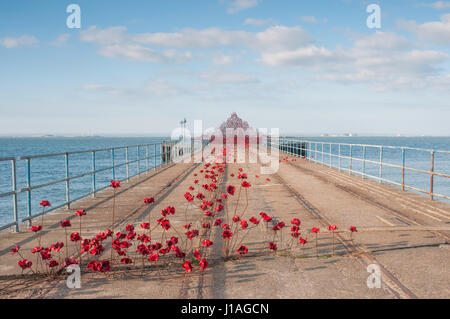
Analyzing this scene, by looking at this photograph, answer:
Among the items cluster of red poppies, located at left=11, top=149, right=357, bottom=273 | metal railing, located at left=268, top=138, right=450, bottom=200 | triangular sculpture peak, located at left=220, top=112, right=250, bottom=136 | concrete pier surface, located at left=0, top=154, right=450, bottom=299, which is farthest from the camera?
triangular sculpture peak, located at left=220, top=112, right=250, bottom=136

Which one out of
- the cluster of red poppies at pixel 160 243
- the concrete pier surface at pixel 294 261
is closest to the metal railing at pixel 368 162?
the concrete pier surface at pixel 294 261

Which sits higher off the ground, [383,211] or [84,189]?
[383,211]

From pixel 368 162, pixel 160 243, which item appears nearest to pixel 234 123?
pixel 368 162

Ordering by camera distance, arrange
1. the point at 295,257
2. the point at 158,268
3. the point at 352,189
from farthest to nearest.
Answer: the point at 352,189
the point at 295,257
the point at 158,268

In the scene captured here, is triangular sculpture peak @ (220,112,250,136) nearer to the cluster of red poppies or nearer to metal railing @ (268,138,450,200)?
metal railing @ (268,138,450,200)

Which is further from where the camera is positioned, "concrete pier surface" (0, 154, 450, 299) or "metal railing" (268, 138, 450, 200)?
"metal railing" (268, 138, 450, 200)

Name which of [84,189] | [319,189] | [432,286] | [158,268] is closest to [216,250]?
[158,268]

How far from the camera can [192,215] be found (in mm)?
7695

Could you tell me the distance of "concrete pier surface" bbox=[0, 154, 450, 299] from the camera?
149 inches

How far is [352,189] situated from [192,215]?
18.5 feet

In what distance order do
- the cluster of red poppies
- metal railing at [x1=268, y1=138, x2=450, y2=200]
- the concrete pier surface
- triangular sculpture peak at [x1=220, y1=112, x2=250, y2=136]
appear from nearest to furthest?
the concrete pier surface → the cluster of red poppies → metal railing at [x1=268, y1=138, x2=450, y2=200] → triangular sculpture peak at [x1=220, y1=112, x2=250, y2=136]

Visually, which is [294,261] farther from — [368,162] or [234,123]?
[234,123]

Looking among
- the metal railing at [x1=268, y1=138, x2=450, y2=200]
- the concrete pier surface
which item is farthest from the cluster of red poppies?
the metal railing at [x1=268, y1=138, x2=450, y2=200]
